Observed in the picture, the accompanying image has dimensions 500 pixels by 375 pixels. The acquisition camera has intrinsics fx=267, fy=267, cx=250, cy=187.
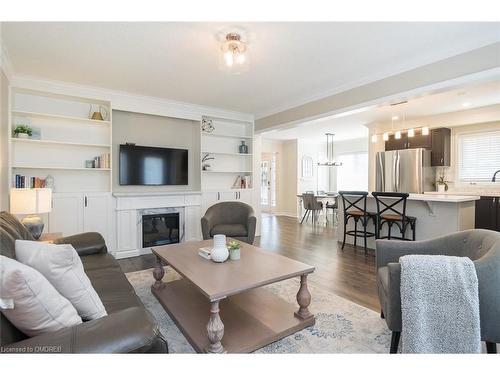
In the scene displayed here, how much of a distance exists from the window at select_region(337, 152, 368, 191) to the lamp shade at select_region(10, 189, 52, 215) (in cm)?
821

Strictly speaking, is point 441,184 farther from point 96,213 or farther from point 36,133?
point 36,133

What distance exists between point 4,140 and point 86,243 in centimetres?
165

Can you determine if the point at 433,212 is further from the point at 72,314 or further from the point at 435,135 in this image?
the point at 72,314

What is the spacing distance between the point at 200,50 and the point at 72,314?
2529mm

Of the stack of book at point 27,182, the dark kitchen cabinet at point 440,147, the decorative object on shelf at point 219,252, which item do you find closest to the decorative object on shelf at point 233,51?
the decorative object on shelf at point 219,252

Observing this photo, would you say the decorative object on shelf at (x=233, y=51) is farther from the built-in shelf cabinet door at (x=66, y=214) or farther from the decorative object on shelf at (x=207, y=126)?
the built-in shelf cabinet door at (x=66, y=214)

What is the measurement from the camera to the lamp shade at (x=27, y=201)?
8.60 ft

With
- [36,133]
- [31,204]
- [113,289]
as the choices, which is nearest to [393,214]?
[113,289]

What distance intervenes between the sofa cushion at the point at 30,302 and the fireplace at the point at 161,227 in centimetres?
332

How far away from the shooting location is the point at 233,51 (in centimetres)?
251

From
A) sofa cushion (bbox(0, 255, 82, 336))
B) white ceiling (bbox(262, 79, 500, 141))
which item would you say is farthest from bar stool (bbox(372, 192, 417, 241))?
sofa cushion (bbox(0, 255, 82, 336))

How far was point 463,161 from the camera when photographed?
19.0ft

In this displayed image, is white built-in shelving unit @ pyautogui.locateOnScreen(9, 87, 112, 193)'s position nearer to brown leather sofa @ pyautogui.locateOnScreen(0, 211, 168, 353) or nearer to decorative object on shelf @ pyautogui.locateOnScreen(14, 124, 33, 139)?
decorative object on shelf @ pyautogui.locateOnScreen(14, 124, 33, 139)

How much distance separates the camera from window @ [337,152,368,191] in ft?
28.2
